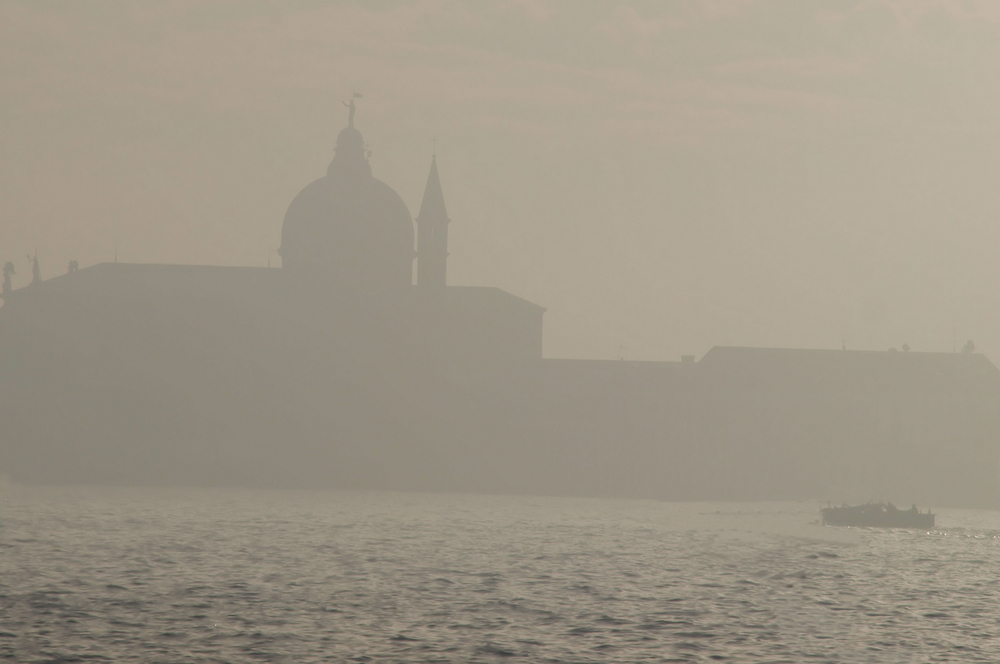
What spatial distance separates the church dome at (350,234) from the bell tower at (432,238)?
2216 millimetres

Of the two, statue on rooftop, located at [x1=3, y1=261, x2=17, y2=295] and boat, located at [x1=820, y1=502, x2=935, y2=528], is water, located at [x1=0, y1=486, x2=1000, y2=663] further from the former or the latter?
statue on rooftop, located at [x1=3, y1=261, x2=17, y2=295]

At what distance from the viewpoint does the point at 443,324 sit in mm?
76062

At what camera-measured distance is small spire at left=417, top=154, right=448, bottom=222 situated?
73.3 metres

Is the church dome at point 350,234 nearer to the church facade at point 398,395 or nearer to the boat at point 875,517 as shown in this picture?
the church facade at point 398,395

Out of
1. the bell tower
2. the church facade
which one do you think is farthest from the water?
the bell tower

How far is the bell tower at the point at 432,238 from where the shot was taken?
241 feet

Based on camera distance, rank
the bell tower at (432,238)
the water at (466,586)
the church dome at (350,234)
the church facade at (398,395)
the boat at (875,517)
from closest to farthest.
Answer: the water at (466,586)
the boat at (875,517)
the church facade at (398,395)
the bell tower at (432,238)
the church dome at (350,234)

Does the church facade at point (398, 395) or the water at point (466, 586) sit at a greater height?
the church facade at point (398, 395)

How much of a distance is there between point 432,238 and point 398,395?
9.13 m

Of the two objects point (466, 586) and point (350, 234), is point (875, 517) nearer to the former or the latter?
point (350, 234)

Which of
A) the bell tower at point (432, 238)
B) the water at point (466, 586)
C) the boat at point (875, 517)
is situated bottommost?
the water at point (466, 586)

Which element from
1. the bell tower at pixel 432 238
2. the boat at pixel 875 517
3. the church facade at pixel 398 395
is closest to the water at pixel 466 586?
the boat at pixel 875 517

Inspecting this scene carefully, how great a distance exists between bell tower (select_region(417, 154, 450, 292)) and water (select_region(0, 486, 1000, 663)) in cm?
1806

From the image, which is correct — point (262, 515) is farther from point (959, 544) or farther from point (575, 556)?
point (959, 544)
